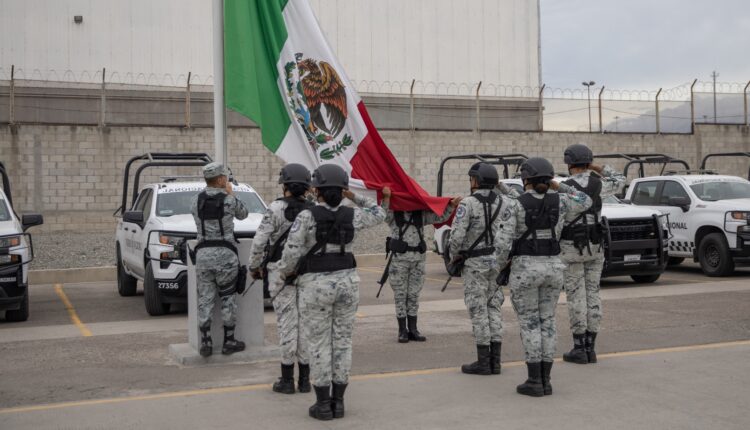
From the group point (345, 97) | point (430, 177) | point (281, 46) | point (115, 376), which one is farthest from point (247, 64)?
point (430, 177)

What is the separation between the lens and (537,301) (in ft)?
23.2

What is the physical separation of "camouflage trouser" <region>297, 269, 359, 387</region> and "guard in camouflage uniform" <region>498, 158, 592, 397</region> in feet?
4.79

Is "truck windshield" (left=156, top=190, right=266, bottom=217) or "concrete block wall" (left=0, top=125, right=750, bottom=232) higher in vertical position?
"concrete block wall" (left=0, top=125, right=750, bottom=232)

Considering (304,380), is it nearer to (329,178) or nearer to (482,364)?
(482,364)

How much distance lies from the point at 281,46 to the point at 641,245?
314 inches

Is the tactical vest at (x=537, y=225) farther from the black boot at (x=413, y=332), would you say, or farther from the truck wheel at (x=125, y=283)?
the truck wheel at (x=125, y=283)

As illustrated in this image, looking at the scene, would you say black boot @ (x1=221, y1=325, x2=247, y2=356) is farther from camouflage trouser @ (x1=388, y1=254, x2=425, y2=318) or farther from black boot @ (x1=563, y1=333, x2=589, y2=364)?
black boot @ (x1=563, y1=333, x2=589, y2=364)

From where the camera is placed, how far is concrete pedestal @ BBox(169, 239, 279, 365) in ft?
28.2

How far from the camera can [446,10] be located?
104 feet

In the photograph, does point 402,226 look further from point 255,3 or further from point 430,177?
point 430,177

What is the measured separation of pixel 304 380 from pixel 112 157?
57.0ft

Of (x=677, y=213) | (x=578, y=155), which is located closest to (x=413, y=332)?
(x=578, y=155)

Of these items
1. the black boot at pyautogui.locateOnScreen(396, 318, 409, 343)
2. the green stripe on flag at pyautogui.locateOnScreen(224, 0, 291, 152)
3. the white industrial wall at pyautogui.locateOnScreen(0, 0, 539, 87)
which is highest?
the white industrial wall at pyautogui.locateOnScreen(0, 0, 539, 87)

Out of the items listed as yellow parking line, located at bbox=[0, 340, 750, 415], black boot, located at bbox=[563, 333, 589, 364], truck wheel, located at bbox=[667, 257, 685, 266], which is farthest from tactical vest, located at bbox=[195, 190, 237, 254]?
truck wheel, located at bbox=[667, 257, 685, 266]
